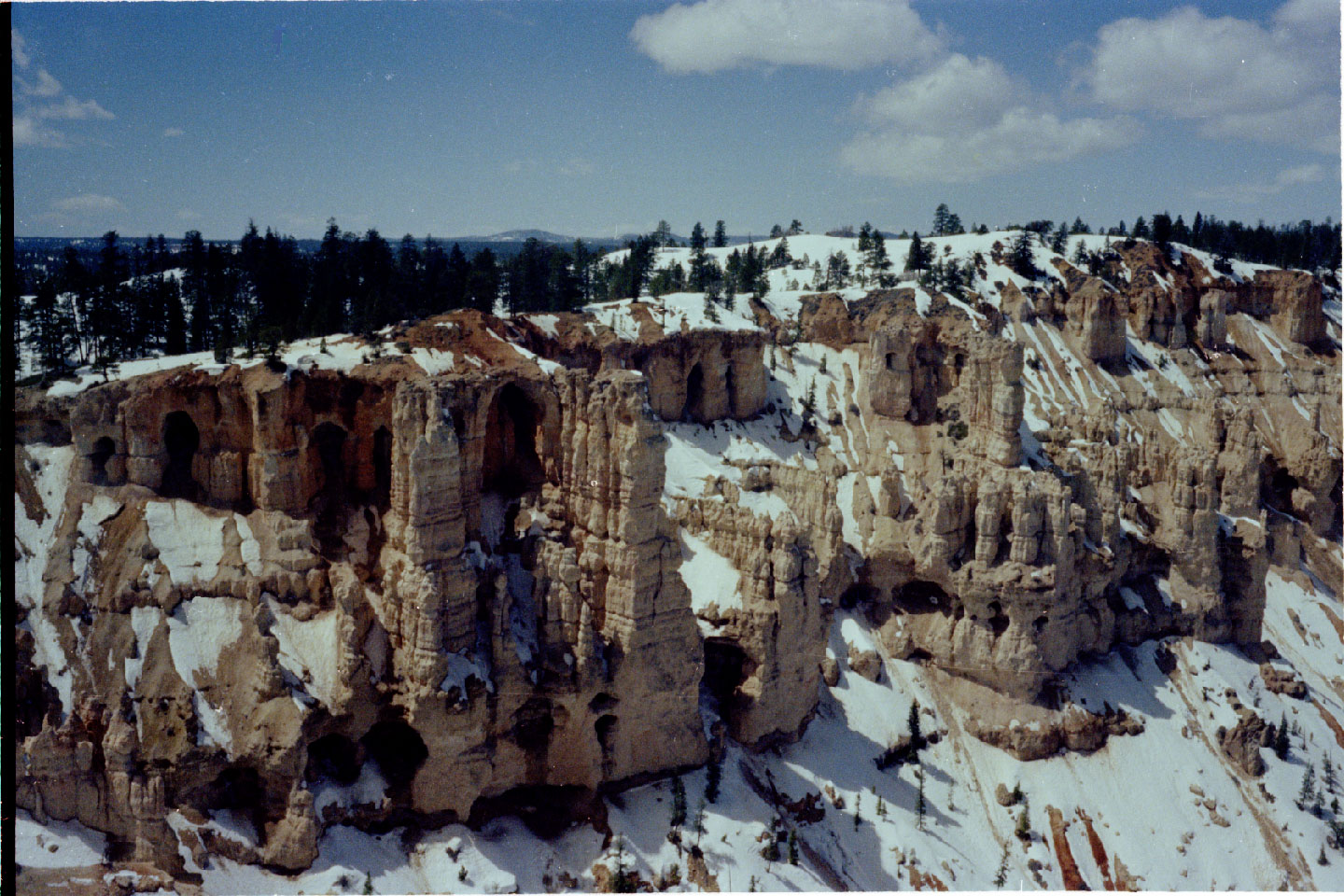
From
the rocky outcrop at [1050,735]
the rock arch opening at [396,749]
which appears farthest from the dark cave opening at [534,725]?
the rocky outcrop at [1050,735]

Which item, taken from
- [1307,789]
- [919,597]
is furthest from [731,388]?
[1307,789]

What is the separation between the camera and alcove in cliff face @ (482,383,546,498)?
3691 centimetres

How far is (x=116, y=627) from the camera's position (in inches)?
1179

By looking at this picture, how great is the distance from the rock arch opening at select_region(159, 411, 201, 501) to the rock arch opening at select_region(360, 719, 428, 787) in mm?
10115

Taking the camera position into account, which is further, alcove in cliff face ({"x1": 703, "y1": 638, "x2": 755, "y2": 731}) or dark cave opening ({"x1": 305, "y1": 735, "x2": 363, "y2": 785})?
alcove in cliff face ({"x1": 703, "y1": 638, "x2": 755, "y2": 731})

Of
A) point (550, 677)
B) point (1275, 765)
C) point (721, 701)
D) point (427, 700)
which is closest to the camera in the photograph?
point (427, 700)

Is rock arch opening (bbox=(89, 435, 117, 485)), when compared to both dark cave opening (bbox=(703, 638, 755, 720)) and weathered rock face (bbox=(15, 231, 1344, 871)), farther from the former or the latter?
dark cave opening (bbox=(703, 638, 755, 720))

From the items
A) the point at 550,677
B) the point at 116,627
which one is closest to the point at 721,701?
the point at 550,677

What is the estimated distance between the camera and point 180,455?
3488cm

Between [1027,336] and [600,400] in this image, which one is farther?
[1027,336]

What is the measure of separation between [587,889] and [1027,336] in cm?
5835

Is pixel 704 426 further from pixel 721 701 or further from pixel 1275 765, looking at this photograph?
pixel 1275 765

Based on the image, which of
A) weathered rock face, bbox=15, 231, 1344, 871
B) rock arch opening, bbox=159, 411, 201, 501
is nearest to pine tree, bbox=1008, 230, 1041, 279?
weathered rock face, bbox=15, 231, 1344, 871

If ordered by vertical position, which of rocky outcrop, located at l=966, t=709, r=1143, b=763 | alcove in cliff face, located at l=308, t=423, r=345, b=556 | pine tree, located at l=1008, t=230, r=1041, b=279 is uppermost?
pine tree, located at l=1008, t=230, r=1041, b=279
